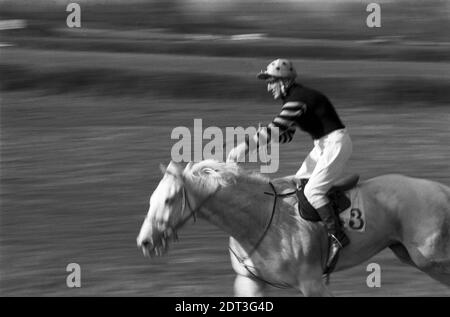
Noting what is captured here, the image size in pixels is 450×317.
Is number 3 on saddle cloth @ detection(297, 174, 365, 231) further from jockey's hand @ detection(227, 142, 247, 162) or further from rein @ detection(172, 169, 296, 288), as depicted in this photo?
jockey's hand @ detection(227, 142, 247, 162)

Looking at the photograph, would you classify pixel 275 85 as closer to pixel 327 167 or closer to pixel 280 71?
pixel 280 71

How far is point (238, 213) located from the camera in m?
7.33

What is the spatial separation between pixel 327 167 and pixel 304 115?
0.41 meters

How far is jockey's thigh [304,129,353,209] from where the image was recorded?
7406mm

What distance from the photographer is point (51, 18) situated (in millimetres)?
22641

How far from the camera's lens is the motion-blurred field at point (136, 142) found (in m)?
9.97

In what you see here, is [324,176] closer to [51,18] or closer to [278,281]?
[278,281]

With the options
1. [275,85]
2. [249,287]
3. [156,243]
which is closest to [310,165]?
[275,85]

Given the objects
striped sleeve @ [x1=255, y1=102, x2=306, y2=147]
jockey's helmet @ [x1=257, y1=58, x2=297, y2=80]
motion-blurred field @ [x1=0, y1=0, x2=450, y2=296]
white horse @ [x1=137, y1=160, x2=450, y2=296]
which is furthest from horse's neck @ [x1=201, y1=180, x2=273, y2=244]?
motion-blurred field @ [x1=0, y1=0, x2=450, y2=296]

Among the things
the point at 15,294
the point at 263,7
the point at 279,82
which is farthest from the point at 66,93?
the point at 279,82

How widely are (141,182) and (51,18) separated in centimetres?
970

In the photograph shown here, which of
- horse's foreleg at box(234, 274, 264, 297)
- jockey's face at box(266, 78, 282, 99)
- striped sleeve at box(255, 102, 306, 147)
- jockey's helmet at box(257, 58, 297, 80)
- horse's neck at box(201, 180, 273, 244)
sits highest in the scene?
jockey's helmet at box(257, 58, 297, 80)

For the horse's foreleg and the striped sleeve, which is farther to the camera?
the horse's foreleg

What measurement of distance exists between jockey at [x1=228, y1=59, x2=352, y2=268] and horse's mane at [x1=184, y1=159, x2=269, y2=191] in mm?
98
